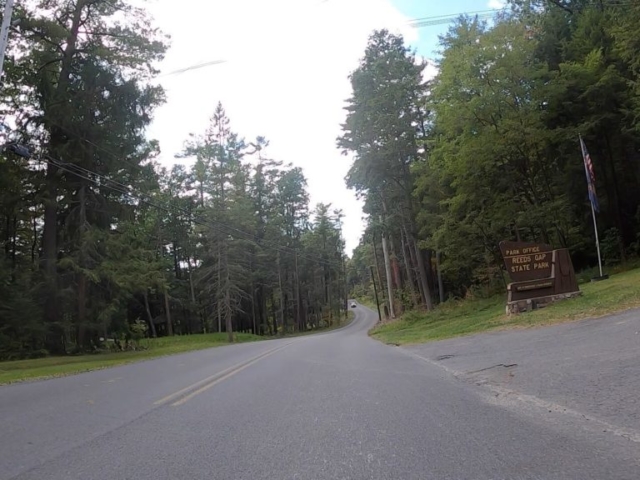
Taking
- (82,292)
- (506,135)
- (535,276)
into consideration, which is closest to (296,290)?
(82,292)

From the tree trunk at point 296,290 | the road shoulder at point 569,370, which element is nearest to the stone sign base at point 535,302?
the road shoulder at point 569,370

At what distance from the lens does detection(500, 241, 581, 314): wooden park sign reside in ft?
56.2

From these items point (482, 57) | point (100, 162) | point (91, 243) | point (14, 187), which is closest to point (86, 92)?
point (100, 162)

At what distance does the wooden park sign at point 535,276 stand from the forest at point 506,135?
6.74m

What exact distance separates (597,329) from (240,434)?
774cm

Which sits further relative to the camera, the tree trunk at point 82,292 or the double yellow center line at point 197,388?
the tree trunk at point 82,292

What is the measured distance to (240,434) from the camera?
5.20 metres

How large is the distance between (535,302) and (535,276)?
0.99 meters

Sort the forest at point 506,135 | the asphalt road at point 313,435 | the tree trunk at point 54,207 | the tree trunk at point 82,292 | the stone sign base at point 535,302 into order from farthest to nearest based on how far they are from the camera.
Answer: the tree trunk at point 82,292
the tree trunk at point 54,207
the forest at point 506,135
the stone sign base at point 535,302
the asphalt road at point 313,435

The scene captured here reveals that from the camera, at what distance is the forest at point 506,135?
23.4m

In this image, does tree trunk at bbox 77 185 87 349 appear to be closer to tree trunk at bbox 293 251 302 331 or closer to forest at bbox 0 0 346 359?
forest at bbox 0 0 346 359

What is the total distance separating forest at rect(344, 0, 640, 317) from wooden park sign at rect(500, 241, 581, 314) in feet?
22.1

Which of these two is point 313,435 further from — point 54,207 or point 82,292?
point 54,207

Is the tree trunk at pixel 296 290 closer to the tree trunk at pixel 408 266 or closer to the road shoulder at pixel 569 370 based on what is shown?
the tree trunk at pixel 408 266
